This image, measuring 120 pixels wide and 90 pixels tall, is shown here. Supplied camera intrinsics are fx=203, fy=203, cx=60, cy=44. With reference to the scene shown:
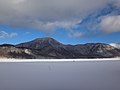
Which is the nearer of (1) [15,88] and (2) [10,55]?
(1) [15,88]

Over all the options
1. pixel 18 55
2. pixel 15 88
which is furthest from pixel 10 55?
pixel 15 88

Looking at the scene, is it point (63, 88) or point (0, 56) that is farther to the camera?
point (0, 56)

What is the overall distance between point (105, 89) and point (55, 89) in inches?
153

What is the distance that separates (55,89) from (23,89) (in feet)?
8.33

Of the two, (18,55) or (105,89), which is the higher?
(18,55)

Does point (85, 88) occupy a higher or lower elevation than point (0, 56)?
lower

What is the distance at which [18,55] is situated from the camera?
197 meters

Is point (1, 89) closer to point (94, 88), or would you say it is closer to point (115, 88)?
point (94, 88)

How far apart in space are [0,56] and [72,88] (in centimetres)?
17865

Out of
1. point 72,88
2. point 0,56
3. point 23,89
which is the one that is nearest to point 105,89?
point 72,88

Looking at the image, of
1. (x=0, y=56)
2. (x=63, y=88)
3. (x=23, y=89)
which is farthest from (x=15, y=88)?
(x=0, y=56)

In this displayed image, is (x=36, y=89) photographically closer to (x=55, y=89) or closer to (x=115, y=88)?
(x=55, y=89)

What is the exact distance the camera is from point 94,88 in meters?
16.4

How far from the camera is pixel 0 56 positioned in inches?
7328
